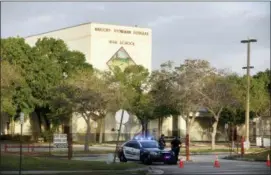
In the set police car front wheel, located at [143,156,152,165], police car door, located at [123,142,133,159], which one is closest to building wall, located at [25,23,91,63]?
police car door, located at [123,142,133,159]

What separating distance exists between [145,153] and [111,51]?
155ft

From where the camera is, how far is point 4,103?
59.7 m

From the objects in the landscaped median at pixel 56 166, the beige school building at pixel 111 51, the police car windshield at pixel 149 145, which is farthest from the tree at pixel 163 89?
the landscaped median at pixel 56 166

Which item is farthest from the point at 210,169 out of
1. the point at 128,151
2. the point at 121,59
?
the point at 121,59

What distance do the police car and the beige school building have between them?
3967 centimetres

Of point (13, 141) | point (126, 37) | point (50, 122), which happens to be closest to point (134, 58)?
point (126, 37)

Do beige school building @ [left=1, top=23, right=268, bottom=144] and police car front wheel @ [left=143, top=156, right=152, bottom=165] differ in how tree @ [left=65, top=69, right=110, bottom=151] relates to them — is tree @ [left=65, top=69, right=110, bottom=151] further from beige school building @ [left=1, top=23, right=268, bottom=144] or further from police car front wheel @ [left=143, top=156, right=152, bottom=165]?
beige school building @ [left=1, top=23, right=268, bottom=144]

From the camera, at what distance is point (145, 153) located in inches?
1278

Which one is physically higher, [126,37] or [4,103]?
[126,37]

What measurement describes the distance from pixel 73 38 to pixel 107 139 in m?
14.7

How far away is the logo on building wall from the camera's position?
78.4 metres

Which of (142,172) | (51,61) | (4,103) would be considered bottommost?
(142,172)

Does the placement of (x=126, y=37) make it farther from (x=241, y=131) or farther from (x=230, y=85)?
(x=230, y=85)

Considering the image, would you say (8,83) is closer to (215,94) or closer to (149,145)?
(215,94)
